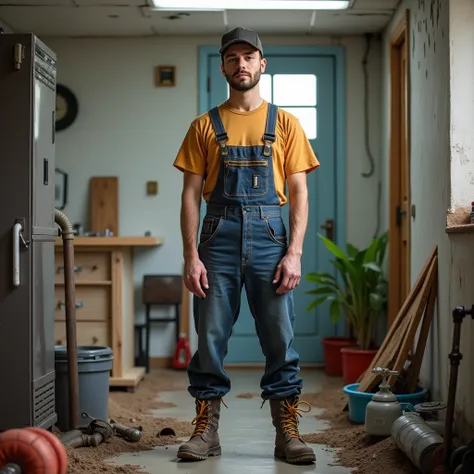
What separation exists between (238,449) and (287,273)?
2.81 feet

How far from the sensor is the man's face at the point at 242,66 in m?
3.36

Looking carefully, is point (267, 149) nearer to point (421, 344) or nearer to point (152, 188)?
point (421, 344)

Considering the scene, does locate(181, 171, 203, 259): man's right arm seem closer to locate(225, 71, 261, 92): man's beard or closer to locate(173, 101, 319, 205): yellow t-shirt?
locate(173, 101, 319, 205): yellow t-shirt

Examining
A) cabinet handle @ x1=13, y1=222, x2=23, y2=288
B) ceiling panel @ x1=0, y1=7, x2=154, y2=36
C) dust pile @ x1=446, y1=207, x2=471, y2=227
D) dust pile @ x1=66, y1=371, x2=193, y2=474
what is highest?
ceiling panel @ x1=0, y1=7, x2=154, y2=36

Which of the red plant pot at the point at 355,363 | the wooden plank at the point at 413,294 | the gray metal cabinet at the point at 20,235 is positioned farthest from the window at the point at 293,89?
the gray metal cabinet at the point at 20,235

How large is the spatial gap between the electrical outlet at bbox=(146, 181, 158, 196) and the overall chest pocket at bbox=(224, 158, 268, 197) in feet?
9.88

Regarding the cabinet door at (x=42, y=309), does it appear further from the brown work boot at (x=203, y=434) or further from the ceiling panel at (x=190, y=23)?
the ceiling panel at (x=190, y=23)

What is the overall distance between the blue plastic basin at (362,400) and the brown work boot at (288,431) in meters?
0.66

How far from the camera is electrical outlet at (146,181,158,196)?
6332 millimetres

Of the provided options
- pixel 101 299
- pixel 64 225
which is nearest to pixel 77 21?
pixel 101 299

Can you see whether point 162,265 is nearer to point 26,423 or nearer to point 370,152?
point 370,152

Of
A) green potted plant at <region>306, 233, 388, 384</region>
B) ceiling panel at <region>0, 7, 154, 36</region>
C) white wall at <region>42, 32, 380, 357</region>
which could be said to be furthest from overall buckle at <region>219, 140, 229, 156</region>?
white wall at <region>42, 32, 380, 357</region>

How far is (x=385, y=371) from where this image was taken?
3.66 meters

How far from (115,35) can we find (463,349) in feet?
12.7
